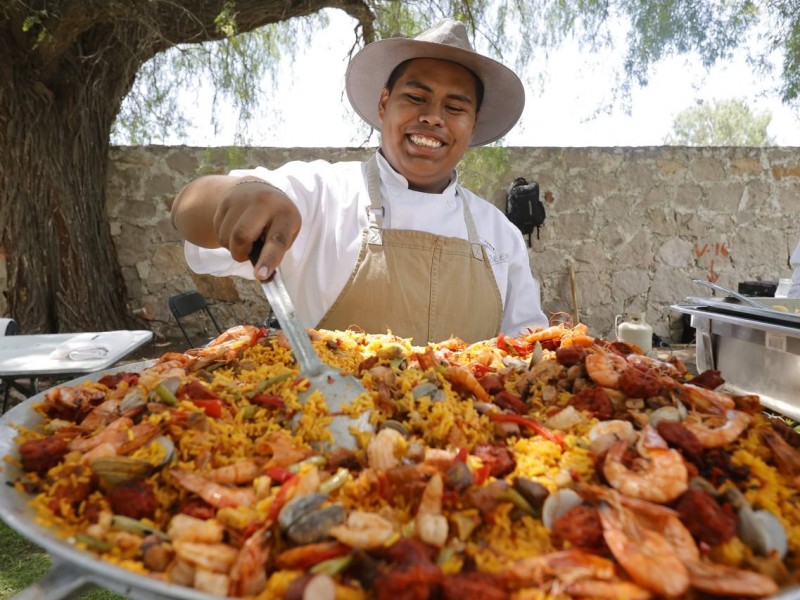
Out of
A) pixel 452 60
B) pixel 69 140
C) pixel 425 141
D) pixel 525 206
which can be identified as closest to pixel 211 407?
pixel 425 141

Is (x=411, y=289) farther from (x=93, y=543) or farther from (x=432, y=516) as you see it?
(x=93, y=543)

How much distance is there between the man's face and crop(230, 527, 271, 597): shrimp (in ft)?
5.89

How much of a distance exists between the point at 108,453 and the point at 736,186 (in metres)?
6.54

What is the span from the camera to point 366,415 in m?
1.08

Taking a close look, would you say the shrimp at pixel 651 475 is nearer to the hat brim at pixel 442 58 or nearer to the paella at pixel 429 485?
the paella at pixel 429 485

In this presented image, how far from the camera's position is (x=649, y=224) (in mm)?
5918

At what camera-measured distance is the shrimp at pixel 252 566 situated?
691mm

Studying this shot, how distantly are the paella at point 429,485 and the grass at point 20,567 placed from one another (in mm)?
1623

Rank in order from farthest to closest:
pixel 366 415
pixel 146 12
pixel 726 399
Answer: pixel 146 12, pixel 726 399, pixel 366 415

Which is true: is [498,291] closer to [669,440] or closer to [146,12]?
[669,440]

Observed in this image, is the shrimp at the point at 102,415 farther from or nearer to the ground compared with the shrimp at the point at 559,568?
farther from the ground

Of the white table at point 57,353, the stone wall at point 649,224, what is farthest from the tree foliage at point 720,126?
the white table at point 57,353

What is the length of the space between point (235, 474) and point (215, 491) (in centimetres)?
6

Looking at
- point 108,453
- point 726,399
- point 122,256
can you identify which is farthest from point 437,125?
point 122,256
